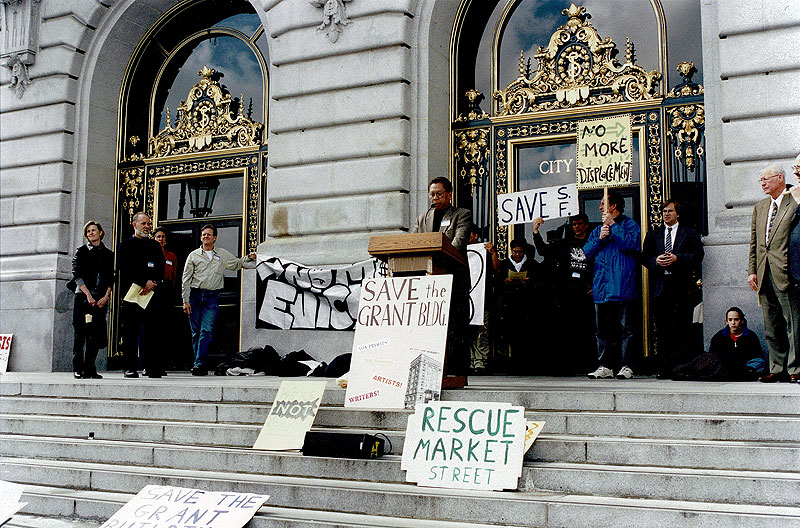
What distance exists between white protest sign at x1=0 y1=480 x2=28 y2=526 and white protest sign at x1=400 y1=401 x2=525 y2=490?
10.4ft

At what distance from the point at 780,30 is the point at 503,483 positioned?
26.0 feet

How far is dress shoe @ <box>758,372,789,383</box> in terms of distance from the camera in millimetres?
8916

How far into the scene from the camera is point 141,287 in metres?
11.7

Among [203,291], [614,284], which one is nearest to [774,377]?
[614,284]

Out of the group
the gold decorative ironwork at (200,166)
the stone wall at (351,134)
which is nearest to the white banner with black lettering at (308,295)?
the stone wall at (351,134)

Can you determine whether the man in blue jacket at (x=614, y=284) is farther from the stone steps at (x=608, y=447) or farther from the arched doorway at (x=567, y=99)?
the stone steps at (x=608, y=447)

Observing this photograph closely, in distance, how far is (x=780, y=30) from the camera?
10945mm

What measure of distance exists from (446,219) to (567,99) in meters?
4.99

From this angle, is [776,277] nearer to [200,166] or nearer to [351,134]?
[351,134]

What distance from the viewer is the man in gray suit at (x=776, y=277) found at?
879 cm

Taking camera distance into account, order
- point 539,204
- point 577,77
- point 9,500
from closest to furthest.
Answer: point 9,500
point 539,204
point 577,77

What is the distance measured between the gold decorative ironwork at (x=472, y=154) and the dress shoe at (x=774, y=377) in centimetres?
577

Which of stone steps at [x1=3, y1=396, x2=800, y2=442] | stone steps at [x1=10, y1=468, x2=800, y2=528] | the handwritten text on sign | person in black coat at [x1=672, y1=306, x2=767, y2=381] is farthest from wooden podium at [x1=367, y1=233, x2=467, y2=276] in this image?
person in black coat at [x1=672, y1=306, x2=767, y2=381]

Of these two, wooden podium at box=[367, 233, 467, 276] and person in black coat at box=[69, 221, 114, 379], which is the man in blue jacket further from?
person in black coat at box=[69, 221, 114, 379]
